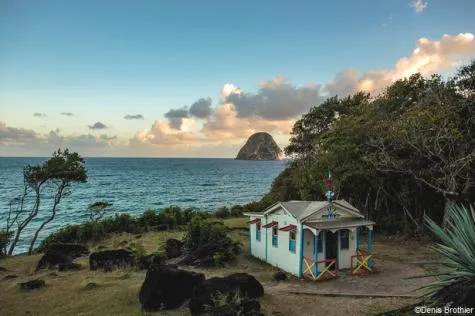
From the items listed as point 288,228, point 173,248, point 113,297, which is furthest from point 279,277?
point 173,248

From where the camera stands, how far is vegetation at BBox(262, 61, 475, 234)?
80.2 ft

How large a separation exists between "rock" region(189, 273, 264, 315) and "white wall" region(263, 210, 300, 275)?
476cm

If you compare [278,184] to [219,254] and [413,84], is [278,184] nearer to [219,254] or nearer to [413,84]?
[413,84]

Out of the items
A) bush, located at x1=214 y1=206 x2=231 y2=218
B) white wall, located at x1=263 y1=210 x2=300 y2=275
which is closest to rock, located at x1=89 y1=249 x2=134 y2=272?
white wall, located at x1=263 y1=210 x2=300 y2=275

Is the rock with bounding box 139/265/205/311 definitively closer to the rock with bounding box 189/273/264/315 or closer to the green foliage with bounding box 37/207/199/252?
the rock with bounding box 189/273/264/315

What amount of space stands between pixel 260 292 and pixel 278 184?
38.8m

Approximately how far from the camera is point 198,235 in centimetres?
2684

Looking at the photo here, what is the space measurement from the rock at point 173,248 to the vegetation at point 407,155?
44.4 ft

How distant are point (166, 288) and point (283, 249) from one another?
8383 mm

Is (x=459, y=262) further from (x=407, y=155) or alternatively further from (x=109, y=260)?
(x=407, y=155)

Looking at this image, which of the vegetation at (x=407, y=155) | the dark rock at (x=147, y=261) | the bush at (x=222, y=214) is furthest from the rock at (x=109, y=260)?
the bush at (x=222, y=214)

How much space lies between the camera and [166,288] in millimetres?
15719

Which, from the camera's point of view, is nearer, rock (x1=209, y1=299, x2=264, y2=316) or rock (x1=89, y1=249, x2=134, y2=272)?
rock (x1=209, y1=299, x2=264, y2=316)

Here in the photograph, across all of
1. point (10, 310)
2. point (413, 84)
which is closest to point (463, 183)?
point (413, 84)
